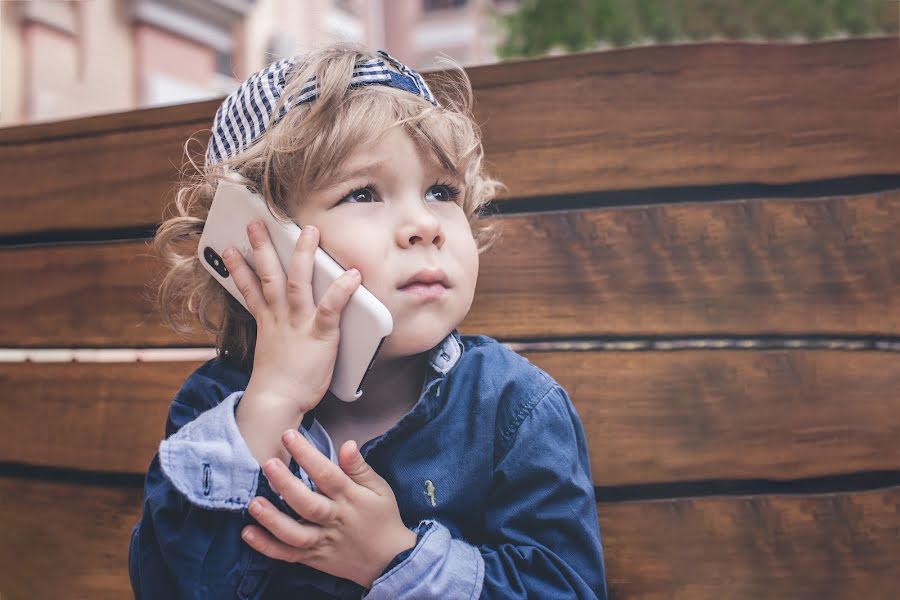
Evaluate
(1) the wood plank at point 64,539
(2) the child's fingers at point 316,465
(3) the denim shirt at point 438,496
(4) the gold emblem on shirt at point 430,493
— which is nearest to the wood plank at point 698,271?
(3) the denim shirt at point 438,496

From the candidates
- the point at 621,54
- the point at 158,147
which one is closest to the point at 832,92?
the point at 621,54

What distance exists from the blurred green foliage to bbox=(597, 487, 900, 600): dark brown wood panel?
73 cm

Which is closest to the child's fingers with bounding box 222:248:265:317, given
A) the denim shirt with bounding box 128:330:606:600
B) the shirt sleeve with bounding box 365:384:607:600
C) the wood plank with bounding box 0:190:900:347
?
the denim shirt with bounding box 128:330:606:600

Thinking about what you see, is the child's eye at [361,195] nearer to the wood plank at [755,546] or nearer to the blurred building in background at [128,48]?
the wood plank at [755,546]

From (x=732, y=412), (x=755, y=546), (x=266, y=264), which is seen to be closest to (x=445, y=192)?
(x=266, y=264)

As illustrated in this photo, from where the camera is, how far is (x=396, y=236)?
2.61 feet

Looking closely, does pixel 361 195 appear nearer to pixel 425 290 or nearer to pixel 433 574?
pixel 425 290

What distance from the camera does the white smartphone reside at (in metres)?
0.78

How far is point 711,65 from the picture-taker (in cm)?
114

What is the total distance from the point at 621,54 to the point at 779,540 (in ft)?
2.57

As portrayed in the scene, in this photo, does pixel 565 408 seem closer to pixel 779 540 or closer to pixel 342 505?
pixel 342 505

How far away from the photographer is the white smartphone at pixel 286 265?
78 centimetres

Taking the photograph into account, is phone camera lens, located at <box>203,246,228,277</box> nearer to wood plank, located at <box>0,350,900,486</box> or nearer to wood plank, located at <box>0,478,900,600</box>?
wood plank, located at <box>0,350,900,486</box>

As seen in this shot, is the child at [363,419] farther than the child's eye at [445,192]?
No
